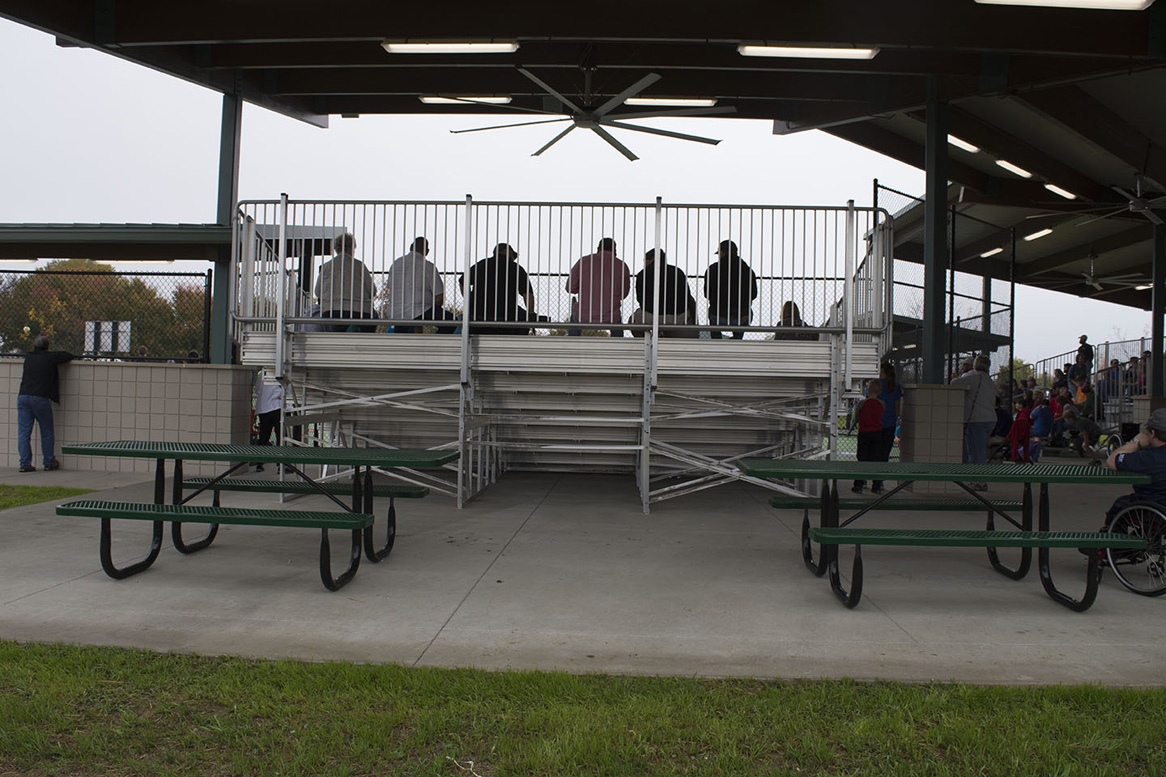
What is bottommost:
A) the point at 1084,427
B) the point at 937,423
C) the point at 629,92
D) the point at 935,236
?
the point at 1084,427

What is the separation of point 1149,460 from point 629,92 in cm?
739

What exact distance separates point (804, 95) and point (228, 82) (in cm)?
887

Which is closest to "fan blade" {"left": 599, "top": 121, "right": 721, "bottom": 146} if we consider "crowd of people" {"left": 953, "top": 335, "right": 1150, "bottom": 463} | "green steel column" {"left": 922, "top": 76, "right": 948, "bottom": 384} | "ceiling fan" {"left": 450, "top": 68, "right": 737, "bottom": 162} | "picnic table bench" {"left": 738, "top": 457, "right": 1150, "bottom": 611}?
"ceiling fan" {"left": 450, "top": 68, "right": 737, "bottom": 162}

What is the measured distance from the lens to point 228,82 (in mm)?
13750

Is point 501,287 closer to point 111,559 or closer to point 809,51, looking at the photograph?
point 111,559

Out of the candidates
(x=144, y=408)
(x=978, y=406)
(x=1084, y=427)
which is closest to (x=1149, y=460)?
(x=978, y=406)

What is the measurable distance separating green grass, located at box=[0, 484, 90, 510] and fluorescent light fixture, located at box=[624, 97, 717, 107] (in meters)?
9.01

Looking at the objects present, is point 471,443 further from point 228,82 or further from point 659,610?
point 228,82

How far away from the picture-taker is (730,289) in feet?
28.6

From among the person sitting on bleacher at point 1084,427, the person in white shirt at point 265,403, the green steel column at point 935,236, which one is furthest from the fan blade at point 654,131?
the person sitting on bleacher at point 1084,427

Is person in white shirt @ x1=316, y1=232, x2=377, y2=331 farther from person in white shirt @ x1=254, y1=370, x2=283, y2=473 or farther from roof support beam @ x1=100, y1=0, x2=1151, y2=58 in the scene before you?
roof support beam @ x1=100, y1=0, x2=1151, y2=58

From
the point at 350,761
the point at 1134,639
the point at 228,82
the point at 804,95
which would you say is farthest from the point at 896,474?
the point at 228,82

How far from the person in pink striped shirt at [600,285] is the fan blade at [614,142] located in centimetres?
416

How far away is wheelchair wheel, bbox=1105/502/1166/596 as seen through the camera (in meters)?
5.66
